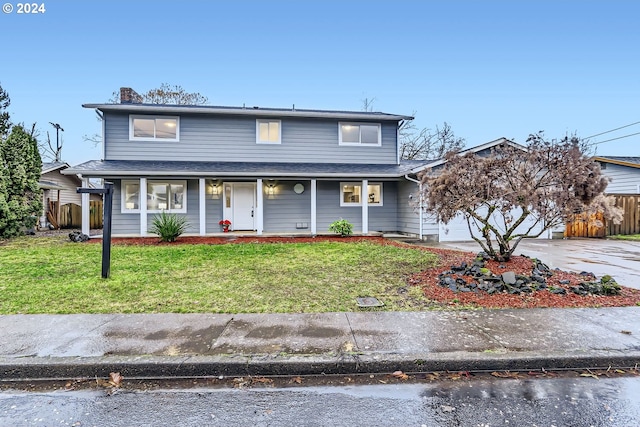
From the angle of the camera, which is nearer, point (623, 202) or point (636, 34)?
point (623, 202)

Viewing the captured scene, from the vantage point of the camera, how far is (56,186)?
1912cm

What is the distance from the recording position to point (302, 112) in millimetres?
14422

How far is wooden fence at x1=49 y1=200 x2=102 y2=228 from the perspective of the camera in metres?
19.4

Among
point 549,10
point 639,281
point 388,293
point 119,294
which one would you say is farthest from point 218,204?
point 549,10

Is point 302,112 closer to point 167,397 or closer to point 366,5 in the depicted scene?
point 366,5

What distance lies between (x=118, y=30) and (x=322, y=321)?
19632mm

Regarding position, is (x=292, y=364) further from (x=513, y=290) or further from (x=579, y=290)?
(x=579, y=290)

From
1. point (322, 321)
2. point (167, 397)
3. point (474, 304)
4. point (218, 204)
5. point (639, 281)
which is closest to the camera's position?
point (167, 397)

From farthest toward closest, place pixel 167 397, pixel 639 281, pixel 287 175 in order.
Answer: pixel 287 175
pixel 639 281
pixel 167 397

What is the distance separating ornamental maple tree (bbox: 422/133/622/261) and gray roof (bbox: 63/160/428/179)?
20.7ft

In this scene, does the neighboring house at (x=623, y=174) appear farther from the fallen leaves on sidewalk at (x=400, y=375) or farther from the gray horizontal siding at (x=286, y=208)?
the fallen leaves on sidewalk at (x=400, y=375)

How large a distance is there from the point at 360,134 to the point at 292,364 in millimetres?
13289

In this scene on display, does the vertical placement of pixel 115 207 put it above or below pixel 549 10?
below

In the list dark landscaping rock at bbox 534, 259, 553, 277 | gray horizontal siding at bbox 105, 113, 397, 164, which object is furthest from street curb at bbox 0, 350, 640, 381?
gray horizontal siding at bbox 105, 113, 397, 164
